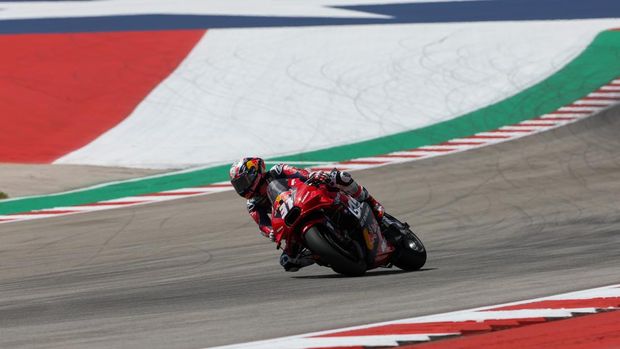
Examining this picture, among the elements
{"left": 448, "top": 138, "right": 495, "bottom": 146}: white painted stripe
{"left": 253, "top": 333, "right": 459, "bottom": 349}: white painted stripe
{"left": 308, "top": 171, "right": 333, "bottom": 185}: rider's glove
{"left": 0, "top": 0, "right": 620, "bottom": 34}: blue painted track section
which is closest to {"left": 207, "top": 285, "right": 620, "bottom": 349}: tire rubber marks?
{"left": 253, "top": 333, "right": 459, "bottom": 349}: white painted stripe

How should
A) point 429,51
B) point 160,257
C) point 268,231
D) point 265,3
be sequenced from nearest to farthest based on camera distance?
point 268,231
point 160,257
point 429,51
point 265,3

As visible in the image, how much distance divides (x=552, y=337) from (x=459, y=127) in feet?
48.2

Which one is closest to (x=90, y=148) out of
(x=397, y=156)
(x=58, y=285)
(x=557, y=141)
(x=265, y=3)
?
(x=397, y=156)

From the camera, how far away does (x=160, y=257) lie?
44.9 ft

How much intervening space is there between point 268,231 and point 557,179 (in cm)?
738

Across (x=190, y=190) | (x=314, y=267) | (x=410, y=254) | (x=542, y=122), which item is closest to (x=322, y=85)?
(x=542, y=122)

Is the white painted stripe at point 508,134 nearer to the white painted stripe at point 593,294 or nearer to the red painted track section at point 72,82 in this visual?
the red painted track section at point 72,82

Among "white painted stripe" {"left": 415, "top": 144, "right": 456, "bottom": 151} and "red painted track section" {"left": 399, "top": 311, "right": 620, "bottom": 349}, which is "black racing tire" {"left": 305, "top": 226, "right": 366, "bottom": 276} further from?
"white painted stripe" {"left": 415, "top": 144, "right": 456, "bottom": 151}

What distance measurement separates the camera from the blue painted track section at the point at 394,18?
2953 centimetres

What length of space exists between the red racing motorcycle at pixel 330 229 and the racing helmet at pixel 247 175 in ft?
0.45

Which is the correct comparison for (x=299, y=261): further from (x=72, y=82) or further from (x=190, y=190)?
(x=72, y=82)

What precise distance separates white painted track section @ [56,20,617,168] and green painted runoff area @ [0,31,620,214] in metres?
0.36

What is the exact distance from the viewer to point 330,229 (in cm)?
1042

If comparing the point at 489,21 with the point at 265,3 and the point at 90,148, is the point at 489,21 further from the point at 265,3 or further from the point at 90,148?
the point at 90,148
